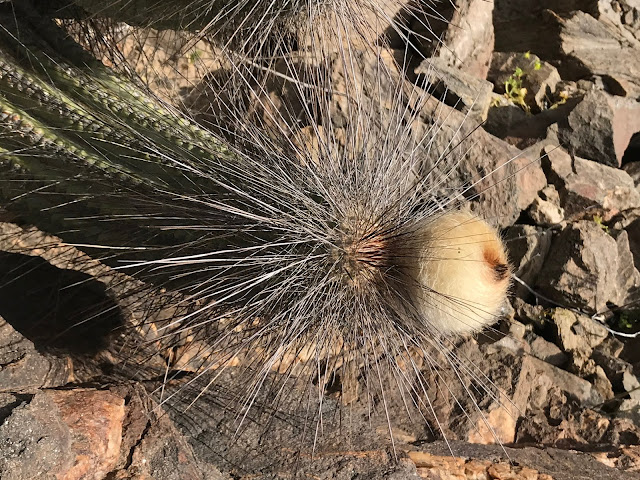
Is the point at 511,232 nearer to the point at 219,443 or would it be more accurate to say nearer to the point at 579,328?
the point at 579,328

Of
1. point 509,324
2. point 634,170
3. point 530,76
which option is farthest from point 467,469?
Result: point 530,76

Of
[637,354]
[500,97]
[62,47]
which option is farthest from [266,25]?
[637,354]

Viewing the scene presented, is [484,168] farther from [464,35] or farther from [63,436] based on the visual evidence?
[63,436]

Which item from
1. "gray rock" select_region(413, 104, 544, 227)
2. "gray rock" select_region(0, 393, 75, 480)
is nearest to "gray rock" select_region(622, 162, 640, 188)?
"gray rock" select_region(413, 104, 544, 227)

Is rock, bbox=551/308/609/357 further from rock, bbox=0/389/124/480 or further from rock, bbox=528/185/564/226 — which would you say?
rock, bbox=0/389/124/480

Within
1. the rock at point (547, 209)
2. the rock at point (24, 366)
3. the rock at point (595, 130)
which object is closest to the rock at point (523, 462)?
the rock at point (24, 366)
